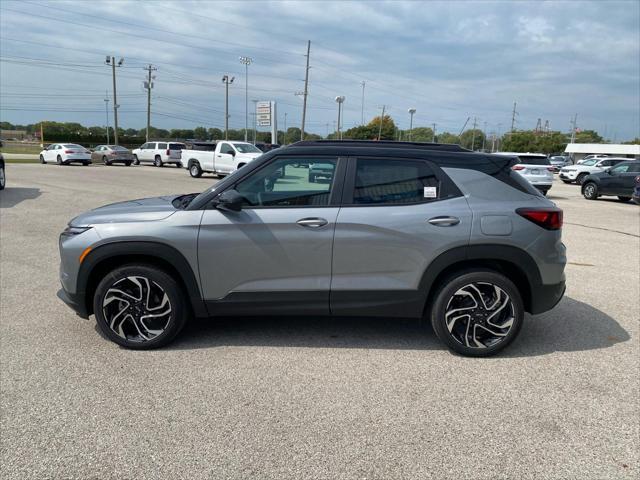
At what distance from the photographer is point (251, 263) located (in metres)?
3.85

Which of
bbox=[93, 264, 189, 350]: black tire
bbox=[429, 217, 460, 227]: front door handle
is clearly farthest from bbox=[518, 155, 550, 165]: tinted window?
bbox=[93, 264, 189, 350]: black tire

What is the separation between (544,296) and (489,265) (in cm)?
52

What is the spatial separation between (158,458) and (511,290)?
9.39 ft

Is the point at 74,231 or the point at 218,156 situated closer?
the point at 74,231

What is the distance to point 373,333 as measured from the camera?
14.6ft

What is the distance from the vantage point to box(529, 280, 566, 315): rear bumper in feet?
12.9

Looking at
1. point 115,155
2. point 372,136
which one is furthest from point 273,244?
point 372,136

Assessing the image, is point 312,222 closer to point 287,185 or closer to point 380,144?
point 287,185

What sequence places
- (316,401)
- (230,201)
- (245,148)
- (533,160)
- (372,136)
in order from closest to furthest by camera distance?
(316,401) → (230,201) → (533,160) → (245,148) → (372,136)

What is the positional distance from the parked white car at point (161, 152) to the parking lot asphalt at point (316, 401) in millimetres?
30014

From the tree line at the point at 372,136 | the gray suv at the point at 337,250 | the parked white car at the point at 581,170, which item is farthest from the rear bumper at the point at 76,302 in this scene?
the tree line at the point at 372,136

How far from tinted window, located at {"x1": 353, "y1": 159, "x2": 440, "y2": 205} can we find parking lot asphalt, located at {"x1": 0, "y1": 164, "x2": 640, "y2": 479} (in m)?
1.31

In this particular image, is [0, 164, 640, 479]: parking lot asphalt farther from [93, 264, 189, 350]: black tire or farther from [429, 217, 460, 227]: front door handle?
[429, 217, 460, 227]: front door handle

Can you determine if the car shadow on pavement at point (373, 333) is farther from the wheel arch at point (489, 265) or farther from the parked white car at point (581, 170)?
the parked white car at point (581, 170)
